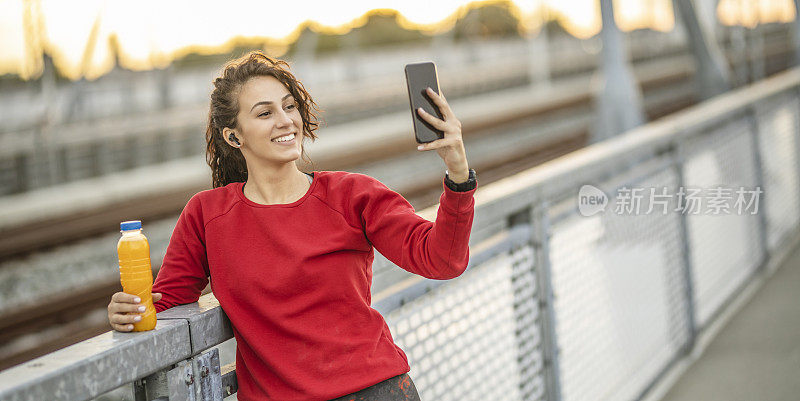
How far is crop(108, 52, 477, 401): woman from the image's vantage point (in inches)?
58.9

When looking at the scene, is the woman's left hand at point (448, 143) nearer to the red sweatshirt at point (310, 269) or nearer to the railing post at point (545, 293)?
the red sweatshirt at point (310, 269)

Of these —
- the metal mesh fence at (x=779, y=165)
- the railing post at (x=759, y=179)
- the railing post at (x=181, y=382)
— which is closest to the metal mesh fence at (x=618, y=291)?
the railing post at (x=181, y=382)

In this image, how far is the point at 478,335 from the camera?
2.08 meters

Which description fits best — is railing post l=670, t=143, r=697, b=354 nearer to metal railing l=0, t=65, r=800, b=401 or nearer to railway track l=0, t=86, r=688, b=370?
metal railing l=0, t=65, r=800, b=401

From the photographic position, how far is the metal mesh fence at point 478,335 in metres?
1.89

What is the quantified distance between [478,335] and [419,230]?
0.63 metres

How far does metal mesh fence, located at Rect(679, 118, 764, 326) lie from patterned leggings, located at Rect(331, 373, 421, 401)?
2422mm

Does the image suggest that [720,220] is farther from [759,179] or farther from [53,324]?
[53,324]

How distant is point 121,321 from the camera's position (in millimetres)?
1320

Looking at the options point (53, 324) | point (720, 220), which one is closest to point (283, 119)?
point (720, 220)

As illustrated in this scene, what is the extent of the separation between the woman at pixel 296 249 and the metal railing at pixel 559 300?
0.08m

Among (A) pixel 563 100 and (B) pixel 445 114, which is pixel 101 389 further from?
(A) pixel 563 100

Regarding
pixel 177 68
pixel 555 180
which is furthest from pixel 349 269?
pixel 177 68

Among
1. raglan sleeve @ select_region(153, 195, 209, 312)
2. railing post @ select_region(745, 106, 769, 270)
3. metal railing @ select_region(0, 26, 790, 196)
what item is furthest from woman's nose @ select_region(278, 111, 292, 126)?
railing post @ select_region(745, 106, 769, 270)
